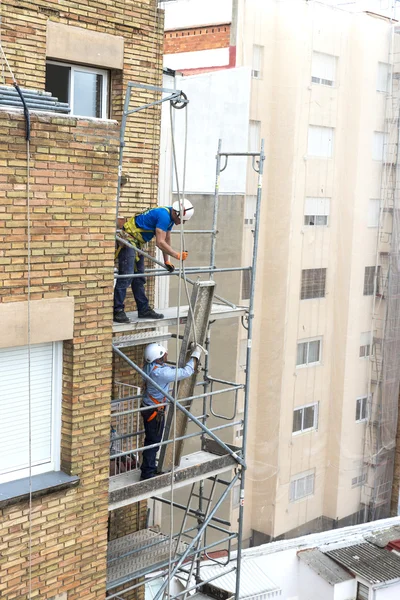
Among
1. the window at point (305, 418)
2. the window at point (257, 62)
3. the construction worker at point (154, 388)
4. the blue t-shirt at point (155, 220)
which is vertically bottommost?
the window at point (305, 418)

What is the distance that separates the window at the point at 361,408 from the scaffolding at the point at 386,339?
16 centimetres

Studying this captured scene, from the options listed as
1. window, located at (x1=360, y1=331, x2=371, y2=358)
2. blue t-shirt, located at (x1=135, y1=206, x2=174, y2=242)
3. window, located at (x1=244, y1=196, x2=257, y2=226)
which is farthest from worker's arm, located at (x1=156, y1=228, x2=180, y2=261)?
window, located at (x1=360, y1=331, x2=371, y2=358)

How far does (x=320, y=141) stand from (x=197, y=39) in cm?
478

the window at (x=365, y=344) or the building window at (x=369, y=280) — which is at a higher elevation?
the building window at (x=369, y=280)

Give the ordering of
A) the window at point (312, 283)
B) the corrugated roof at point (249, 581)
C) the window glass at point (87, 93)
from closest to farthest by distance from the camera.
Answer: the window glass at point (87, 93)
the corrugated roof at point (249, 581)
the window at point (312, 283)

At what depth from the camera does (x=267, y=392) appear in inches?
925

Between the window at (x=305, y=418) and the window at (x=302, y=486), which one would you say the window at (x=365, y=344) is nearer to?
the window at (x=305, y=418)

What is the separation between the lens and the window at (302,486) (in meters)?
24.6

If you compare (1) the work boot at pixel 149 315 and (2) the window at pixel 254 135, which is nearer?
(1) the work boot at pixel 149 315

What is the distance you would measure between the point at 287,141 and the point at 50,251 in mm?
15024

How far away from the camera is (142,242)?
10984 mm

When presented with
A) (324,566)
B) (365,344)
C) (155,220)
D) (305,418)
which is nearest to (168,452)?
(155,220)

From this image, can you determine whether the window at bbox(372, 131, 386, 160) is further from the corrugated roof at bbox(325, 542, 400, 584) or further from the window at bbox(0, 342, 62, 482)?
the window at bbox(0, 342, 62, 482)

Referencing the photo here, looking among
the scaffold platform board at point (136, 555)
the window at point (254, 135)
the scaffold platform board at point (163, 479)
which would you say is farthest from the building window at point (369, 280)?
the scaffold platform board at point (136, 555)
